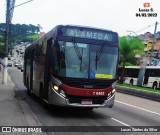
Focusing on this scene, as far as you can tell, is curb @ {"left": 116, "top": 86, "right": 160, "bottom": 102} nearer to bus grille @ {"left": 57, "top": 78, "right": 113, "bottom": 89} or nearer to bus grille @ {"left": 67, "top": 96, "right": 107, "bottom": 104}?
bus grille @ {"left": 67, "top": 96, "right": 107, "bottom": 104}

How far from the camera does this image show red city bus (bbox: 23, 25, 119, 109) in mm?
12414

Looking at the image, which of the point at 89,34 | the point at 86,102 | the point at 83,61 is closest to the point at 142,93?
the point at 89,34

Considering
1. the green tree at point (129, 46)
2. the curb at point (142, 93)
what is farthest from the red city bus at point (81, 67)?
the green tree at point (129, 46)

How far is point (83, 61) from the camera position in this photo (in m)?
12.6

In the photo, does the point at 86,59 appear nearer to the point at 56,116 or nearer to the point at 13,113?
the point at 56,116

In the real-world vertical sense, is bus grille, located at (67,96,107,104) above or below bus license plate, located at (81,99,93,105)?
above

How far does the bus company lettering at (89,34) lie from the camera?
42.7 feet

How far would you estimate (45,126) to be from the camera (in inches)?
421

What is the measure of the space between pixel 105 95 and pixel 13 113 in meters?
3.52

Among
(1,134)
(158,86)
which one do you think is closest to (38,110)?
(1,134)

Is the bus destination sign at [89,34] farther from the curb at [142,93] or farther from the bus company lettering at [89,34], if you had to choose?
the curb at [142,93]

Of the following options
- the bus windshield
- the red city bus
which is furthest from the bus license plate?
the bus windshield

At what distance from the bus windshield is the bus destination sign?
0.35 m

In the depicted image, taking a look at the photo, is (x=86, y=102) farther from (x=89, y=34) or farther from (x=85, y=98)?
(x=89, y=34)
